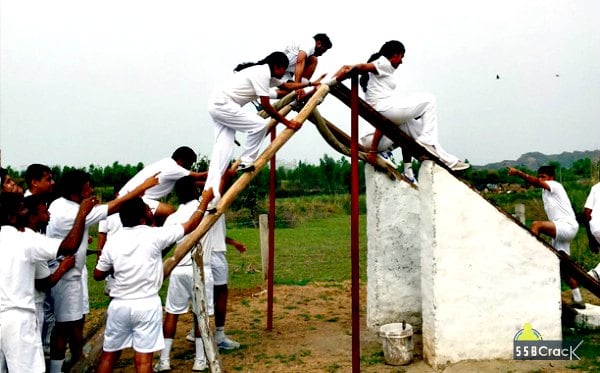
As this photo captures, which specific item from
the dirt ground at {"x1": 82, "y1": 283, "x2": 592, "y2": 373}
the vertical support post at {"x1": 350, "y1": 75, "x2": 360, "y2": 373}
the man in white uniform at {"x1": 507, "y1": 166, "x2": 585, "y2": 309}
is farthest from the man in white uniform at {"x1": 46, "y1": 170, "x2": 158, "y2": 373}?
the man in white uniform at {"x1": 507, "y1": 166, "x2": 585, "y2": 309}

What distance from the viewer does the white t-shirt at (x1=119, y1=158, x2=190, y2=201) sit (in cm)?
695

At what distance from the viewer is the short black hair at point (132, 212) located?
5.19 m

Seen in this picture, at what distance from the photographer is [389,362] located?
23.2 ft

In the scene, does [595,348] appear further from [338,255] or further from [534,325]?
[338,255]

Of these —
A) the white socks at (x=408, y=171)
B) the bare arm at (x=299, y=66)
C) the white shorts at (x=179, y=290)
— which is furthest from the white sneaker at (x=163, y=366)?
the white socks at (x=408, y=171)

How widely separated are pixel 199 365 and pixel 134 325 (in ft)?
6.44

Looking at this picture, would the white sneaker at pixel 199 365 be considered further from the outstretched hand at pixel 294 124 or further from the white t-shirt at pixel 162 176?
the outstretched hand at pixel 294 124

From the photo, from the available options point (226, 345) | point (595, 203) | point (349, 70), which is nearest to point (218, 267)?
point (226, 345)

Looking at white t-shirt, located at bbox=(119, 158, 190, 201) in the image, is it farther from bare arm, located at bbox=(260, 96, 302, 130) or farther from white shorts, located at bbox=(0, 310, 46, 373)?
white shorts, located at bbox=(0, 310, 46, 373)

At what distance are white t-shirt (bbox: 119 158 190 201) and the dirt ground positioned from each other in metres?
2.14

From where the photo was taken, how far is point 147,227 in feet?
17.2

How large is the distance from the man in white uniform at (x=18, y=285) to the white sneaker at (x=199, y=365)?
239 centimetres

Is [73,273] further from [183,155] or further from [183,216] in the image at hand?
[183,155]

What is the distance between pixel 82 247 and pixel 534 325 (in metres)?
5.04
